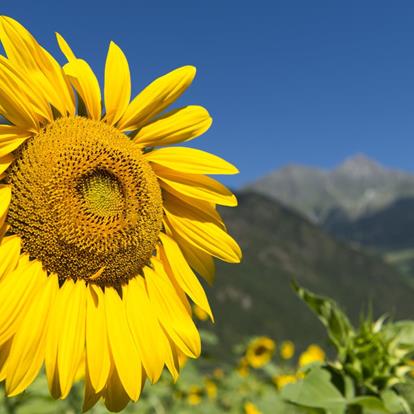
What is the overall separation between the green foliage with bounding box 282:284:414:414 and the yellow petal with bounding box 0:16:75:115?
1.18 m

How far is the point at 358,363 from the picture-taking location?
2.48m

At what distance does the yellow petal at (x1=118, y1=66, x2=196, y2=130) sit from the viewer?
2.03 m

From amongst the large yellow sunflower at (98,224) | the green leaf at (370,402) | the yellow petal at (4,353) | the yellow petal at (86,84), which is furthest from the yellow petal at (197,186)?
the green leaf at (370,402)

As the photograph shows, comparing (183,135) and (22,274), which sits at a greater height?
(183,135)

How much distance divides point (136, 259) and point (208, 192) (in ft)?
1.12

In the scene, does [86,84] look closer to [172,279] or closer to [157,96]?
[157,96]

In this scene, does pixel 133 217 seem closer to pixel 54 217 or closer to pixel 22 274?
pixel 54 217

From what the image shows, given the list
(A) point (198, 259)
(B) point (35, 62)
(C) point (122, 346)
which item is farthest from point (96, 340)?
(B) point (35, 62)

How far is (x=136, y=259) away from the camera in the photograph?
2084mm

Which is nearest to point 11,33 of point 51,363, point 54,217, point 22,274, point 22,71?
point 22,71

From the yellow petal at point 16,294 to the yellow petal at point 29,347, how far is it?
0.07 ft

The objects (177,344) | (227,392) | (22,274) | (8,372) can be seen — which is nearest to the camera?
(8,372)

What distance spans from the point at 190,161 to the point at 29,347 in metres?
0.81

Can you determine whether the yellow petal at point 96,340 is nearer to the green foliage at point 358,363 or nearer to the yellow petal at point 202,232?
the yellow petal at point 202,232
